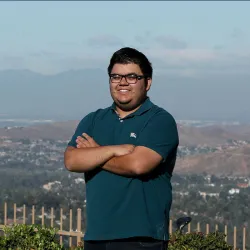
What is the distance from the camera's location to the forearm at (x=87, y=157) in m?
3.93

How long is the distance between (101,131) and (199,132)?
2679 cm

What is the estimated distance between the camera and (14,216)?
10.3 metres

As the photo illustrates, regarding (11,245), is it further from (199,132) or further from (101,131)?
(199,132)

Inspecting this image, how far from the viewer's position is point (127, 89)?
397 centimetres

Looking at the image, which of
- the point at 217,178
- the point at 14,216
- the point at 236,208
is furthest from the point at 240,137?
the point at 14,216

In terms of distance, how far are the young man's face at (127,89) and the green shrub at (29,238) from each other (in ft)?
10.8

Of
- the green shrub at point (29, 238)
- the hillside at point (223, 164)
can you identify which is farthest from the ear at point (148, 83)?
the hillside at point (223, 164)

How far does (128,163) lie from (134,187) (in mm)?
122

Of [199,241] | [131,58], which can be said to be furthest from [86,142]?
[199,241]

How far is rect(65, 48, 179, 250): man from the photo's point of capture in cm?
381

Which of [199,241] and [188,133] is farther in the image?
[188,133]

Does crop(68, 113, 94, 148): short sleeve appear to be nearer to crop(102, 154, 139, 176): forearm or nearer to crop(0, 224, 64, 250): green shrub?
crop(102, 154, 139, 176): forearm

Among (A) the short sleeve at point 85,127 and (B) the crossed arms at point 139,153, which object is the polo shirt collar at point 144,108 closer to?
(B) the crossed arms at point 139,153

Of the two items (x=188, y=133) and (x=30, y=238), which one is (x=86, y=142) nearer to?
(x=30, y=238)
